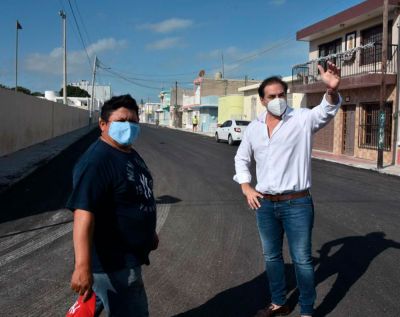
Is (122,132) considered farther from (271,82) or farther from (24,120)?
(24,120)

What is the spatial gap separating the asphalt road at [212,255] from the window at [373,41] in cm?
1104

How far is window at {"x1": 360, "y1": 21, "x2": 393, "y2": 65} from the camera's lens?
20062 millimetres

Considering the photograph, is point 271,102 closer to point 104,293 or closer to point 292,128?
point 292,128

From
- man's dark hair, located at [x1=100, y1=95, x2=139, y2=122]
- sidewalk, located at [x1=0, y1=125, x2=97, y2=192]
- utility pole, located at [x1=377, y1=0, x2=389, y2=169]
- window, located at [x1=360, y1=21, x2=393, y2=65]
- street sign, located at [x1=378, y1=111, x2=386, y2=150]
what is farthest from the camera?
window, located at [x1=360, y1=21, x2=393, y2=65]

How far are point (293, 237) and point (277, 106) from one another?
99 cm

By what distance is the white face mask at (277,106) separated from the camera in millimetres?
3619

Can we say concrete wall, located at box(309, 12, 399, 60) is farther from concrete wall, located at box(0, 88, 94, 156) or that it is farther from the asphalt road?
concrete wall, located at box(0, 88, 94, 156)

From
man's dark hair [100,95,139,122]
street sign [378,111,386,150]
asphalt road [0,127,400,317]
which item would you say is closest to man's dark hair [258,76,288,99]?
man's dark hair [100,95,139,122]

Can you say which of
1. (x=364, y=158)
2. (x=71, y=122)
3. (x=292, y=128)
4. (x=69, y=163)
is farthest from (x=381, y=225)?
(x=71, y=122)

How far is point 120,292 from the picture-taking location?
2.68 metres

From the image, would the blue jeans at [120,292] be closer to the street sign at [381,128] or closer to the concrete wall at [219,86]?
the street sign at [381,128]

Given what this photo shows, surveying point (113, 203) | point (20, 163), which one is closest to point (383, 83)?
point (20, 163)

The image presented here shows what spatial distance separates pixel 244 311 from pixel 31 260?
2.70 metres

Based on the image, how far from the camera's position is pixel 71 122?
4269cm
